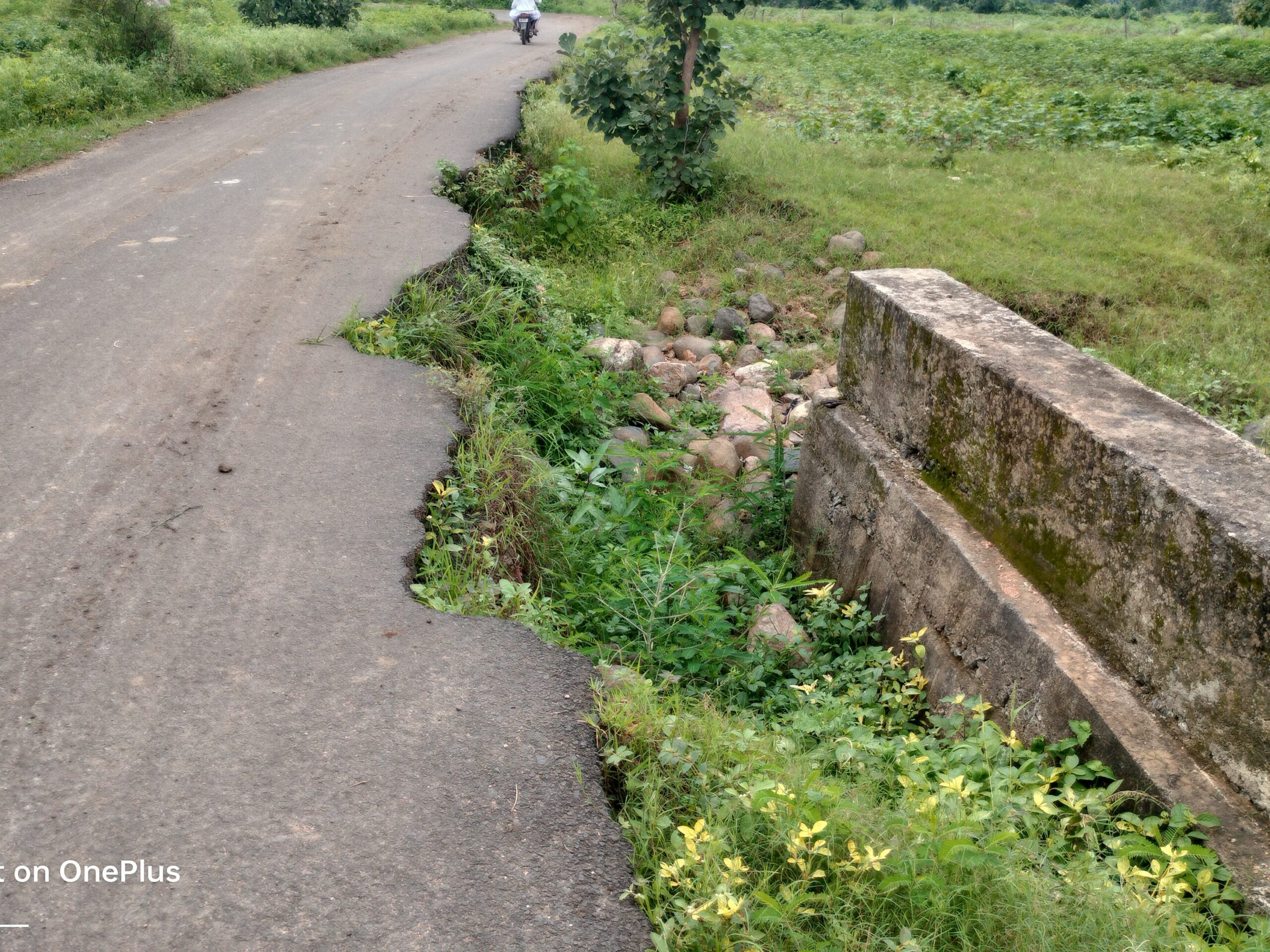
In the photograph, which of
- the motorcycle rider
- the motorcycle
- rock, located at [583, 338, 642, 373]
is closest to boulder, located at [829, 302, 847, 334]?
rock, located at [583, 338, 642, 373]

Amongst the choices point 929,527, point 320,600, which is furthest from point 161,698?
point 929,527

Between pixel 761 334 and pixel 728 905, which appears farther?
pixel 761 334

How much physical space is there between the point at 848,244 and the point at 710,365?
7.13ft

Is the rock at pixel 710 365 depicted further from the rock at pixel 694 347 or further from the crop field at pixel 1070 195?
the crop field at pixel 1070 195

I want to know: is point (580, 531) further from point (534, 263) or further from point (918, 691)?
point (534, 263)

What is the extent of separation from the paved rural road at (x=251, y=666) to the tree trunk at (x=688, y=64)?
168 inches

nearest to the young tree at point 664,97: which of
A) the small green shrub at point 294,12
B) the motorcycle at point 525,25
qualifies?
the small green shrub at point 294,12

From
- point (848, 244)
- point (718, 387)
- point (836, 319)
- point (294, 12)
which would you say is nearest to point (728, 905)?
point (718, 387)

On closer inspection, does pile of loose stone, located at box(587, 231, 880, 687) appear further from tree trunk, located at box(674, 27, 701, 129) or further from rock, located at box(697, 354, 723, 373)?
tree trunk, located at box(674, 27, 701, 129)

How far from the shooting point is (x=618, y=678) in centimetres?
278

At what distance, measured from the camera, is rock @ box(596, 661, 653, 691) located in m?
2.73

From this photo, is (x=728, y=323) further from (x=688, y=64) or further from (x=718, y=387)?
(x=688, y=64)

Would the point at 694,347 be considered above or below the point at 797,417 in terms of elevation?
above

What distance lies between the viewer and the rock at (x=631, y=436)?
5027mm
